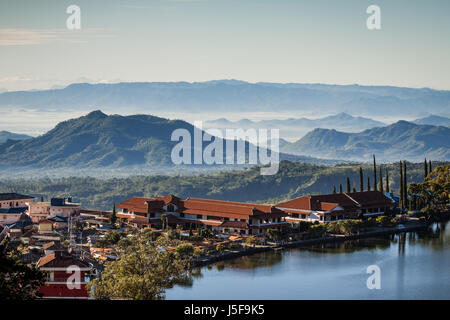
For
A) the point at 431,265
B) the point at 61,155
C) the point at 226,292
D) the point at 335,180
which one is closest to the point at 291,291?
the point at 226,292

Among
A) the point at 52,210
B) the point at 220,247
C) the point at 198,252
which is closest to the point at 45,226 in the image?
the point at 52,210

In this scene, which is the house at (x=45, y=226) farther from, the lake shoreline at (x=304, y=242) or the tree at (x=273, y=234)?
the tree at (x=273, y=234)

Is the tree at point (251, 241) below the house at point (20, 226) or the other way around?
below

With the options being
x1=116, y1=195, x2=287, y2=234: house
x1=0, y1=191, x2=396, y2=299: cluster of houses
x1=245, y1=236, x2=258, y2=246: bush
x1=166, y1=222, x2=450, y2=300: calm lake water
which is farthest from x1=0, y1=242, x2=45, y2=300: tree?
x1=116, y1=195, x2=287, y2=234: house

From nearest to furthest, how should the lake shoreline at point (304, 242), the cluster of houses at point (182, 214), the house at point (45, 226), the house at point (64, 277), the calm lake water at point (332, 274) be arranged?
the house at point (64, 277) < the calm lake water at point (332, 274) < the lake shoreline at point (304, 242) < the cluster of houses at point (182, 214) < the house at point (45, 226)

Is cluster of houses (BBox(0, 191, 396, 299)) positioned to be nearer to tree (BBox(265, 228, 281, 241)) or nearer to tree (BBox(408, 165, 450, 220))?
tree (BBox(265, 228, 281, 241))

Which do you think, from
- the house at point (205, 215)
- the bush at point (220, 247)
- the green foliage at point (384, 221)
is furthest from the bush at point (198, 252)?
the green foliage at point (384, 221)
